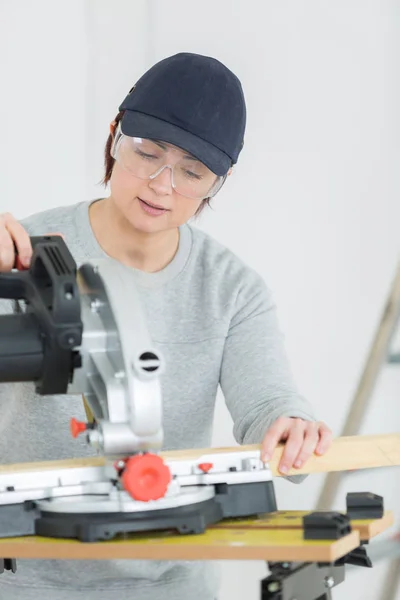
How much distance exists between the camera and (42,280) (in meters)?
1.38

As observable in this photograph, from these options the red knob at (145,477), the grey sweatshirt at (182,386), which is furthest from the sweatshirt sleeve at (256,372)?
the red knob at (145,477)

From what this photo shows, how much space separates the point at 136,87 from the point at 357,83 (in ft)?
6.35

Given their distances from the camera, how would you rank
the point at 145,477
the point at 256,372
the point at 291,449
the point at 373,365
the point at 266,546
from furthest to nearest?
the point at 373,365, the point at 256,372, the point at 291,449, the point at 145,477, the point at 266,546

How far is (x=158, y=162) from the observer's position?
6.26 ft

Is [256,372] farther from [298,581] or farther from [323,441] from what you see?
[298,581]

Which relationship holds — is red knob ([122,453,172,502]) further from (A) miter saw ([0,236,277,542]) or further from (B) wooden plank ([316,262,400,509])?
(B) wooden plank ([316,262,400,509])

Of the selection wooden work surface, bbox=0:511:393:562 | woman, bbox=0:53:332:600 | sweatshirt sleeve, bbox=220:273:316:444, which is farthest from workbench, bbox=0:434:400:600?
sweatshirt sleeve, bbox=220:273:316:444

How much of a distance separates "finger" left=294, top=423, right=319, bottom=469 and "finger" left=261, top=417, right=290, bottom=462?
0.04 meters

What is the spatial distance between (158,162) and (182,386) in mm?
472

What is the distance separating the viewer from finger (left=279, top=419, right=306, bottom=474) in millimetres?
1633

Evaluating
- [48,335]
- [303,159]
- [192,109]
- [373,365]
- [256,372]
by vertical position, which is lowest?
[373,365]

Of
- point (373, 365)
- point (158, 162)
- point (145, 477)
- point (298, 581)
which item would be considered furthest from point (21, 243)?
point (373, 365)

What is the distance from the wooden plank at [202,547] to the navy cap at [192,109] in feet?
2.63

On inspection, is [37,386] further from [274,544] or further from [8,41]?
[8,41]
